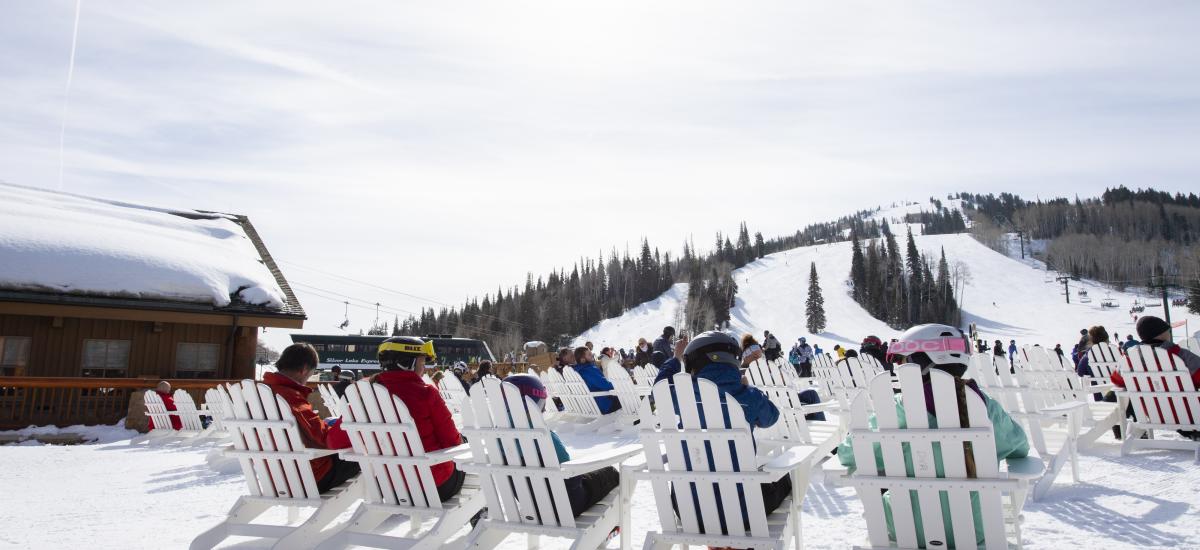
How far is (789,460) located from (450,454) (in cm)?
180

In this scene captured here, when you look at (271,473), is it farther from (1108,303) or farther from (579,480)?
(1108,303)

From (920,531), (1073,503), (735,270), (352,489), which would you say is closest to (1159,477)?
(1073,503)

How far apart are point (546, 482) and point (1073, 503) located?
3.75 meters

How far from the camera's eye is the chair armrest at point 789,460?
2943 mm

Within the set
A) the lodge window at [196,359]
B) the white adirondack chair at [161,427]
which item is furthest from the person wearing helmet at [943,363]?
the lodge window at [196,359]

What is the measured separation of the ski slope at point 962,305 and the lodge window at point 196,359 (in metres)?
53.5

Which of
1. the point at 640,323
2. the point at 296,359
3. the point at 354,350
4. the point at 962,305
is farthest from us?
the point at 640,323

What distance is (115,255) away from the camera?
16.8m

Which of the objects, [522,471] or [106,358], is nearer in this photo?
[522,471]

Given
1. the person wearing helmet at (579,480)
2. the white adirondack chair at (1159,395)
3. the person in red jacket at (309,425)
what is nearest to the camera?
the person wearing helmet at (579,480)

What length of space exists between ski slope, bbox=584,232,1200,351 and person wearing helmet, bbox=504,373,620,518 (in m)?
59.5

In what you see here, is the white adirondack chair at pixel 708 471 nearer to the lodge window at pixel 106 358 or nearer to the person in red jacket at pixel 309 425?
the person in red jacket at pixel 309 425

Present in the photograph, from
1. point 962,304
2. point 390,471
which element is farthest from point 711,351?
point 962,304

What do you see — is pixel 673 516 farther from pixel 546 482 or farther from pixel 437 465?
pixel 437 465
